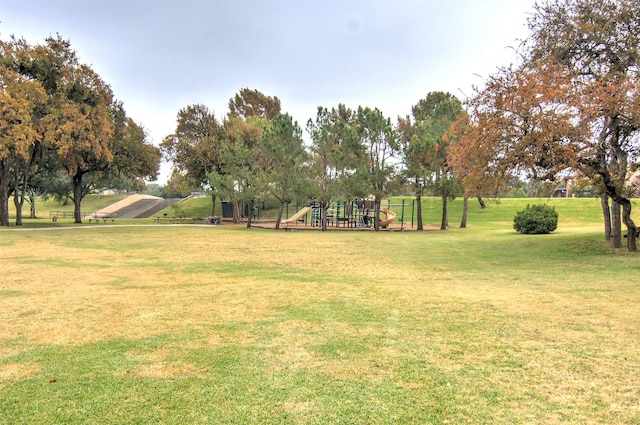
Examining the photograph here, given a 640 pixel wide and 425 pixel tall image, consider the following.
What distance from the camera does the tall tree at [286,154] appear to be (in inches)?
989

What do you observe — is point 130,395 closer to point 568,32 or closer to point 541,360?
point 541,360

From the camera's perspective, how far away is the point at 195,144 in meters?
37.2

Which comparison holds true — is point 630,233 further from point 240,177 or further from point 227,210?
point 227,210

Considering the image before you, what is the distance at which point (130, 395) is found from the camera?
3.19 m

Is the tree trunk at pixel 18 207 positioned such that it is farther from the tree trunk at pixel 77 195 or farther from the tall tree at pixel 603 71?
the tall tree at pixel 603 71

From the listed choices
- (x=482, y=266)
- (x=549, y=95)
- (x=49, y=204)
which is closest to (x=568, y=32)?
(x=549, y=95)

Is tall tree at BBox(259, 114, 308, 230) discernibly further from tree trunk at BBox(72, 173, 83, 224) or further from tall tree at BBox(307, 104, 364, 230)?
tree trunk at BBox(72, 173, 83, 224)

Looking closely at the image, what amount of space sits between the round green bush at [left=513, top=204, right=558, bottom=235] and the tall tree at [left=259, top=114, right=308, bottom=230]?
12387 mm

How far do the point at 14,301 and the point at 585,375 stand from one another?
7.49 meters

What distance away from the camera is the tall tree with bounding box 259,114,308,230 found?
82.4ft

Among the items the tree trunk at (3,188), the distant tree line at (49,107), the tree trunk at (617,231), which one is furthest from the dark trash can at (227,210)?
the tree trunk at (617,231)

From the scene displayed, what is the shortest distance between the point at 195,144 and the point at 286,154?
593 inches

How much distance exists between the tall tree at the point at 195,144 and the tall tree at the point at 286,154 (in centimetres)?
1068

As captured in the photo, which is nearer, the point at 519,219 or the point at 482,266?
the point at 482,266
